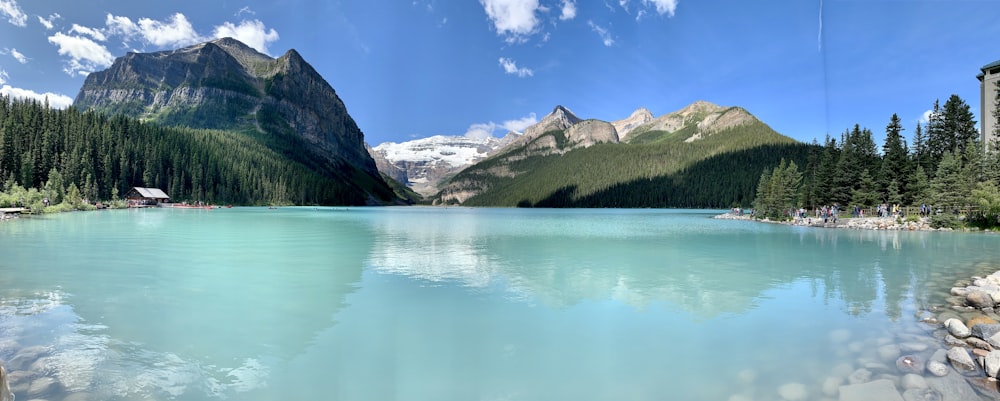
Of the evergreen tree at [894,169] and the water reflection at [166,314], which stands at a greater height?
the evergreen tree at [894,169]

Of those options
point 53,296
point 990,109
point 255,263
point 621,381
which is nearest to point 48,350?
point 53,296

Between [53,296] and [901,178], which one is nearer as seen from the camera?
[53,296]

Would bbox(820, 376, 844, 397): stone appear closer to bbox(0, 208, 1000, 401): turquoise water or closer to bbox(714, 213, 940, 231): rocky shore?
bbox(0, 208, 1000, 401): turquoise water

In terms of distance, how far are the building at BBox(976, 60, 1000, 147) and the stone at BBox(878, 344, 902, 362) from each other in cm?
7435

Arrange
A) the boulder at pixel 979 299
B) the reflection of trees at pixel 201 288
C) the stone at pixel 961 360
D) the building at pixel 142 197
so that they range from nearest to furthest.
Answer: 1. the stone at pixel 961 360
2. the reflection of trees at pixel 201 288
3. the boulder at pixel 979 299
4. the building at pixel 142 197

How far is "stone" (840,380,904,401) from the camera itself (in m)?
7.56

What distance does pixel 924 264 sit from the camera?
23.3m

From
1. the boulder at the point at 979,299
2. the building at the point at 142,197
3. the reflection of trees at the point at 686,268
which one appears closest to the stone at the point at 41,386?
the reflection of trees at the point at 686,268

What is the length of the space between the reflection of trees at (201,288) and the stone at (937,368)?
12012 mm

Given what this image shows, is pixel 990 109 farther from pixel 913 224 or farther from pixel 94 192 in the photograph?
pixel 94 192

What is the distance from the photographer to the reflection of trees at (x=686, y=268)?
51.9ft

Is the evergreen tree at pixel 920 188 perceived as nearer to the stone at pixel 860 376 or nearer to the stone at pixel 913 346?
the stone at pixel 913 346

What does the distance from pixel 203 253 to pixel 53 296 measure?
41.2 feet

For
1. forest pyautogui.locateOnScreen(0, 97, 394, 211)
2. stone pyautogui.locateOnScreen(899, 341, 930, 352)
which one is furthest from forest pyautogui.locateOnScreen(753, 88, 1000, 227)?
forest pyautogui.locateOnScreen(0, 97, 394, 211)
